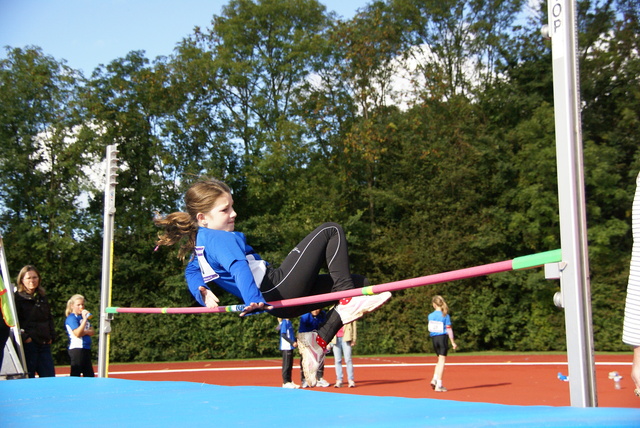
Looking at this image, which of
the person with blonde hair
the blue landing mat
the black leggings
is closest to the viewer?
the blue landing mat

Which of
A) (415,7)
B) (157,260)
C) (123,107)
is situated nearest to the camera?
(157,260)

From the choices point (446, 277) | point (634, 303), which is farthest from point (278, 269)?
point (634, 303)

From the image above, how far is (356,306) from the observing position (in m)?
3.69

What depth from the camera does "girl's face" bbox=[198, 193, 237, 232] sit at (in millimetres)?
3906

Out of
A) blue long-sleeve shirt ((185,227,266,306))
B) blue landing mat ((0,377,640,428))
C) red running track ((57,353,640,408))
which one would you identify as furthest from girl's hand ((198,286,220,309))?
red running track ((57,353,640,408))

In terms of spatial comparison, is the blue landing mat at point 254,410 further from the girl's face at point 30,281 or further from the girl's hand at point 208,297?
the girl's face at point 30,281

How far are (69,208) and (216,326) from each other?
5.65 m

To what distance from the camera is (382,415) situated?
2.05m

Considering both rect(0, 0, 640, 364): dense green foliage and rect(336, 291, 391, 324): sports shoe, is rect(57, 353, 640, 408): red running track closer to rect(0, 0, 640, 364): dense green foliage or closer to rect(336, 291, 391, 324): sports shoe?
rect(0, 0, 640, 364): dense green foliage

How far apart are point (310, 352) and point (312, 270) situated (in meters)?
0.50

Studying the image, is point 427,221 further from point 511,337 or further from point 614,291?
point 614,291

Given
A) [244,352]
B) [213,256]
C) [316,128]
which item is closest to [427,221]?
[316,128]

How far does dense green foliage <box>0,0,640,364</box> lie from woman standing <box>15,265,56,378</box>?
33.6 feet

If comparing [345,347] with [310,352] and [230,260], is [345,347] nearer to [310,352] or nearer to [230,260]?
[310,352]
